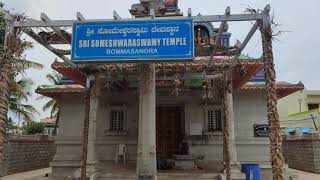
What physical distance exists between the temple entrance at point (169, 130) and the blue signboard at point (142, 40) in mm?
7932

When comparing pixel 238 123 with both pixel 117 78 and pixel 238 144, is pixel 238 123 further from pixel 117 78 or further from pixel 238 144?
pixel 117 78

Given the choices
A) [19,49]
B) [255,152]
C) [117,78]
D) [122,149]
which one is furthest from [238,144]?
[19,49]

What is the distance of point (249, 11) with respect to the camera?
625cm

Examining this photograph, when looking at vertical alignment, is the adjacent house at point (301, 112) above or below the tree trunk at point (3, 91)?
above

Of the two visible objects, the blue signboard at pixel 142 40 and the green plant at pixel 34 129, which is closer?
the blue signboard at pixel 142 40

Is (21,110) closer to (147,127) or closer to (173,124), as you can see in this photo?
(173,124)

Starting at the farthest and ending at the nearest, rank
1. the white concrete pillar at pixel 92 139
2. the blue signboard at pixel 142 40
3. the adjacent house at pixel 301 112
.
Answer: the adjacent house at pixel 301 112 < the white concrete pillar at pixel 92 139 < the blue signboard at pixel 142 40

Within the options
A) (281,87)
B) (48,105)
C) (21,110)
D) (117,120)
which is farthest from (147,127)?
(48,105)

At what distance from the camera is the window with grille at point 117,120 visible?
14.2 metres

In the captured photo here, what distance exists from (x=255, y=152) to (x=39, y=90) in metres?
8.84

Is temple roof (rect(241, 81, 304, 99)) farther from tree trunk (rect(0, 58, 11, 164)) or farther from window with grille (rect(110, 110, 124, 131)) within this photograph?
tree trunk (rect(0, 58, 11, 164))

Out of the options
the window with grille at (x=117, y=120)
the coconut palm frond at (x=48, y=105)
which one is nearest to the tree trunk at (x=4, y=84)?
the window with grille at (x=117, y=120)

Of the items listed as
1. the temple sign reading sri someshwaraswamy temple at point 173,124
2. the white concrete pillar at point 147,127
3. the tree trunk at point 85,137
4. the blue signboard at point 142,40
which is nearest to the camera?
the blue signboard at point 142,40

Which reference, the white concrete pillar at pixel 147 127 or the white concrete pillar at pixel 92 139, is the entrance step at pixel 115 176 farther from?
the white concrete pillar at pixel 147 127
